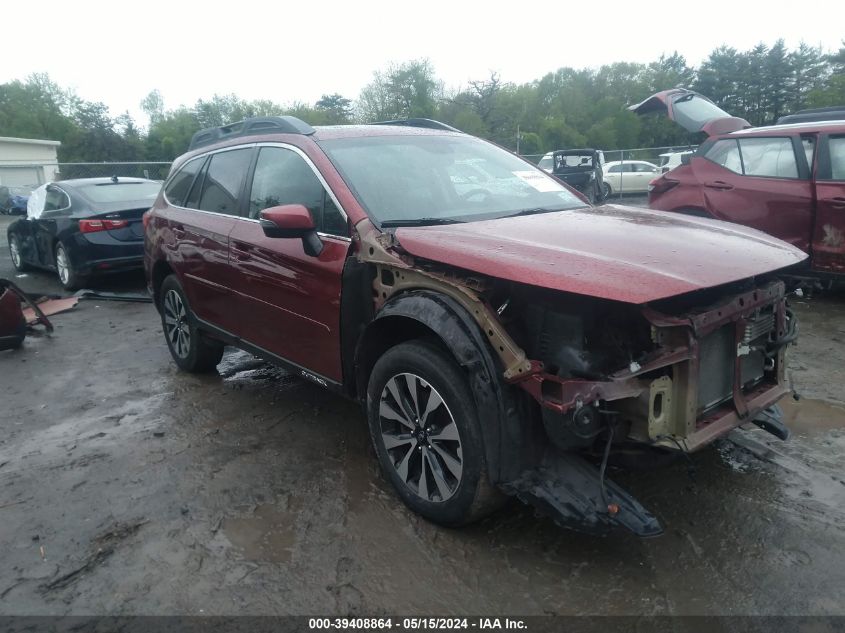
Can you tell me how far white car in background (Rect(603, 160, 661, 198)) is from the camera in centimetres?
2252

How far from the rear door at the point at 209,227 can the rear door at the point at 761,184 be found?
515cm

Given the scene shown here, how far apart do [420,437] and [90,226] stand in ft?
23.2

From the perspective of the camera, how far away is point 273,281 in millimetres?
3855

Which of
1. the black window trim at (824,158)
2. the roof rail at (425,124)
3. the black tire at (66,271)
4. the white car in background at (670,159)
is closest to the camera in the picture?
the roof rail at (425,124)

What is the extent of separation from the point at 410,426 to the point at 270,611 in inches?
38.7

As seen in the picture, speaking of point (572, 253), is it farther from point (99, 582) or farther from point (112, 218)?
point (112, 218)

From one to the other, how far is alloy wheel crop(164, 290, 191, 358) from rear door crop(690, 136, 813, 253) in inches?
217

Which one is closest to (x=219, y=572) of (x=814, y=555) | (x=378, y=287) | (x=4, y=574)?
(x=4, y=574)

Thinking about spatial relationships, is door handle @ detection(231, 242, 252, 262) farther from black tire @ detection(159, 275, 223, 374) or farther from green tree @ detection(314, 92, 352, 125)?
green tree @ detection(314, 92, 352, 125)

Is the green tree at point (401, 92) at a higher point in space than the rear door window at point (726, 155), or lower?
higher

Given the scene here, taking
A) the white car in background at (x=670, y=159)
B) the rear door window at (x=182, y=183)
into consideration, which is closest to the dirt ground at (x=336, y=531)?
the rear door window at (x=182, y=183)

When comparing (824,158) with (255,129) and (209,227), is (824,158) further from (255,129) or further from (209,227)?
(209,227)

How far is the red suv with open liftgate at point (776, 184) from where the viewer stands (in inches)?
245

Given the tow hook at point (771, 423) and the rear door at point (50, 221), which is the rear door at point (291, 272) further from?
the rear door at point (50, 221)
